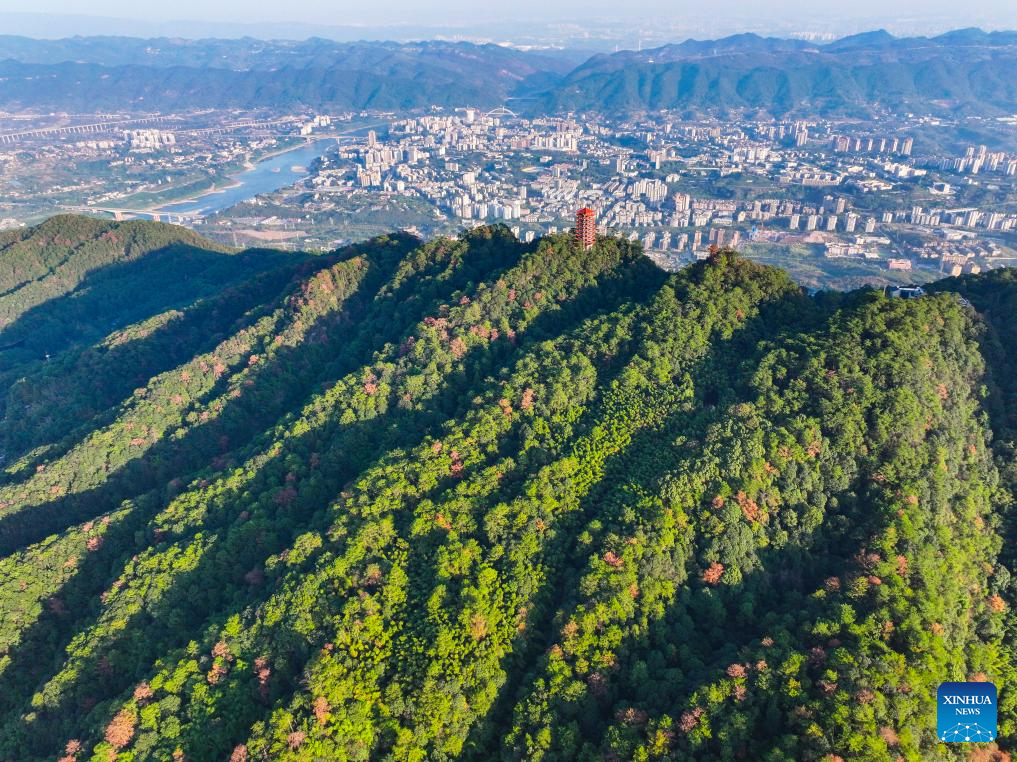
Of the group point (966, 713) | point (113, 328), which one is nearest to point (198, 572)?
point (966, 713)

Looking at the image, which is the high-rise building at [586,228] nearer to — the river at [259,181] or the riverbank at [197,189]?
the river at [259,181]

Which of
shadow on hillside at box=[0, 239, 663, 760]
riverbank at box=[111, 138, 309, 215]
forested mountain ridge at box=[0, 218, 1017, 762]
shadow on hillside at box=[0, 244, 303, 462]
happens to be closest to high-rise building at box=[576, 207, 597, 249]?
forested mountain ridge at box=[0, 218, 1017, 762]

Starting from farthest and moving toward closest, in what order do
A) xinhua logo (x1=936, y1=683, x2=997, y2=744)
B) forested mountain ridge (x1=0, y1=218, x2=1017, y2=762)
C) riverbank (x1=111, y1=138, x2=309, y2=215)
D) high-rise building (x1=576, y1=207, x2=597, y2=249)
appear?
riverbank (x1=111, y1=138, x2=309, y2=215), high-rise building (x1=576, y1=207, x2=597, y2=249), forested mountain ridge (x1=0, y1=218, x2=1017, y2=762), xinhua logo (x1=936, y1=683, x2=997, y2=744)

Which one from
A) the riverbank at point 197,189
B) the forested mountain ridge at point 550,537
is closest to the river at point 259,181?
the riverbank at point 197,189

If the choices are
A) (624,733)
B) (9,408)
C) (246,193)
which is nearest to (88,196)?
(246,193)

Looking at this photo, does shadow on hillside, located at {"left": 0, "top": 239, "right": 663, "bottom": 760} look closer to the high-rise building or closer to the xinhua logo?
the high-rise building

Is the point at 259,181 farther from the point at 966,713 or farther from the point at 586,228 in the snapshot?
the point at 966,713

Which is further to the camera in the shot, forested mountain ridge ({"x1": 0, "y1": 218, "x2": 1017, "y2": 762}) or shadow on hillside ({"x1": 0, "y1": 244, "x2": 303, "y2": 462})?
shadow on hillside ({"x1": 0, "y1": 244, "x2": 303, "y2": 462})
